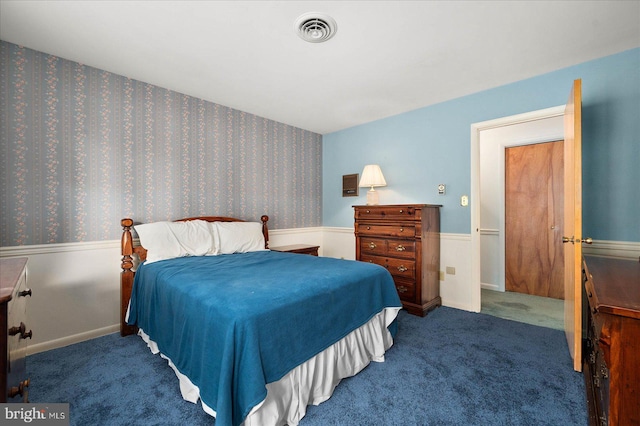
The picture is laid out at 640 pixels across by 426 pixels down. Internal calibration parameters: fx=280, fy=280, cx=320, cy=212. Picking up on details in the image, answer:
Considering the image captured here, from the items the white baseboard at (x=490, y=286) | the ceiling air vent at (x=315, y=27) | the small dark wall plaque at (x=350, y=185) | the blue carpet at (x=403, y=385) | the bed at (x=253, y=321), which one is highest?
the ceiling air vent at (x=315, y=27)

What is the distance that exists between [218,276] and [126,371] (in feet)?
3.22

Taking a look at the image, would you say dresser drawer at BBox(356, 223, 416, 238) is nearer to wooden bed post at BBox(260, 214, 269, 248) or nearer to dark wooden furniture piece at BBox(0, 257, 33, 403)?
wooden bed post at BBox(260, 214, 269, 248)

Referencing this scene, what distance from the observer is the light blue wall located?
7.77 feet

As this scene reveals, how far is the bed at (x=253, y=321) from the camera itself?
1.34m

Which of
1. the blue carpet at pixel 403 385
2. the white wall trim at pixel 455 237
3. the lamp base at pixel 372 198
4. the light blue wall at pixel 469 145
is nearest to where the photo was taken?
the blue carpet at pixel 403 385

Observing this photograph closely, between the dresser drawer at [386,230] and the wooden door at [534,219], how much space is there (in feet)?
6.50

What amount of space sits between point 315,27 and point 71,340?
3.32 metres

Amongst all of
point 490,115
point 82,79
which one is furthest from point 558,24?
point 82,79

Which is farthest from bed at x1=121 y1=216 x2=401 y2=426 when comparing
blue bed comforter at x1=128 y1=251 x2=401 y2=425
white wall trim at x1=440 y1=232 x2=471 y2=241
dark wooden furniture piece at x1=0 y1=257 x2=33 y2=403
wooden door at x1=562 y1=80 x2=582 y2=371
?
white wall trim at x1=440 y1=232 x2=471 y2=241

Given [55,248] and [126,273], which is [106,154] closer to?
[55,248]

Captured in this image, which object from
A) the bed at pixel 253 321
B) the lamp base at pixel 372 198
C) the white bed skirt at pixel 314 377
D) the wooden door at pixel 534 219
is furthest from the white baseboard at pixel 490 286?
the white bed skirt at pixel 314 377

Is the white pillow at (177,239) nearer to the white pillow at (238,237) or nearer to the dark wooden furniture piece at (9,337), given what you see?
the white pillow at (238,237)

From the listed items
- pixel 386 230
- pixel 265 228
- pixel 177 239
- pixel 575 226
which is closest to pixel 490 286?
pixel 386 230

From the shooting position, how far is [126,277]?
264cm
